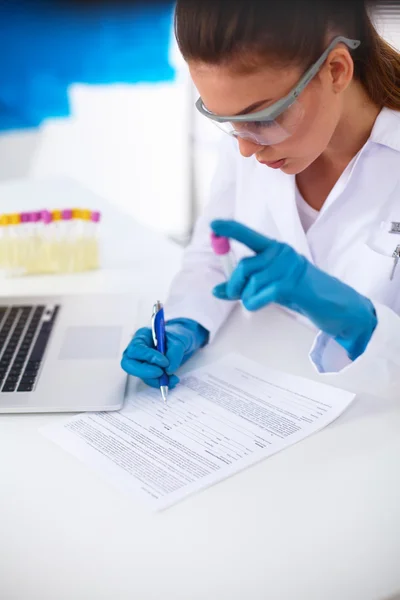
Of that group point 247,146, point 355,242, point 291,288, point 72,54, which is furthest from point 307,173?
point 72,54

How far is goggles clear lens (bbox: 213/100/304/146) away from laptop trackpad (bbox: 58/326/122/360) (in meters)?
0.49

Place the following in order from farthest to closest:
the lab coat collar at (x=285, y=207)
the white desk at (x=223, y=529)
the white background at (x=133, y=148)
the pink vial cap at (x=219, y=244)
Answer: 1. the white background at (x=133, y=148)
2. the lab coat collar at (x=285, y=207)
3. the pink vial cap at (x=219, y=244)
4. the white desk at (x=223, y=529)

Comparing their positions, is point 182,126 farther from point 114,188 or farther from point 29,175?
point 29,175

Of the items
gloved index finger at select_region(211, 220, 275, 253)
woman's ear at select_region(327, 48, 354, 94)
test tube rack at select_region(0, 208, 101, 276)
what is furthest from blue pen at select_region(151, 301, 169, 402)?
test tube rack at select_region(0, 208, 101, 276)

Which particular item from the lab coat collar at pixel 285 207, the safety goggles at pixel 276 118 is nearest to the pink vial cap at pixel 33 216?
the lab coat collar at pixel 285 207

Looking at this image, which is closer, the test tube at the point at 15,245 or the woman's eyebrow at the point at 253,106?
the woman's eyebrow at the point at 253,106

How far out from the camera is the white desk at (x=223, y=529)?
2.51ft

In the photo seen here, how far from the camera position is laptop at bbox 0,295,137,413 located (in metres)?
1.15

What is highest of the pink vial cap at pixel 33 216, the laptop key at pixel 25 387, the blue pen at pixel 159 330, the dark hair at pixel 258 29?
the dark hair at pixel 258 29

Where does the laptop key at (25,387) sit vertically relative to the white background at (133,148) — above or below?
below

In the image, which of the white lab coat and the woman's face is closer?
the woman's face

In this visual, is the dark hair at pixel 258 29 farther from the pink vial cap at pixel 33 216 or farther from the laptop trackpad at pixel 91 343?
the pink vial cap at pixel 33 216

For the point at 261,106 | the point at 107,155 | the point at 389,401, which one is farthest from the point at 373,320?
the point at 107,155

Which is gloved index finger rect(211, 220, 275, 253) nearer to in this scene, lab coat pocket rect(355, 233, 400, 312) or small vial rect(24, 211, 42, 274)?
lab coat pocket rect(355, 233, 400, 312)
